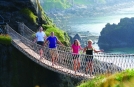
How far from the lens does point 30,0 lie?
3095 centimetres

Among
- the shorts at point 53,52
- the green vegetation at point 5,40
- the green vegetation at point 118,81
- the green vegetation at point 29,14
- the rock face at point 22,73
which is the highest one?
the green vegetation at point 29,14

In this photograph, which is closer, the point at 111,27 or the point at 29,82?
the point at 29,82

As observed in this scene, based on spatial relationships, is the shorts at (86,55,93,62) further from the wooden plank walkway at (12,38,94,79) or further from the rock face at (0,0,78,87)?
the rock face at (0,0,78,87)

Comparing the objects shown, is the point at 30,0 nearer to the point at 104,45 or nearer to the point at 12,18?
the point at 12,18

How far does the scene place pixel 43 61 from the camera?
2145 centimetres

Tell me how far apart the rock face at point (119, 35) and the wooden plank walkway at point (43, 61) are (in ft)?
389

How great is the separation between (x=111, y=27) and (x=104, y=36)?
265 inches

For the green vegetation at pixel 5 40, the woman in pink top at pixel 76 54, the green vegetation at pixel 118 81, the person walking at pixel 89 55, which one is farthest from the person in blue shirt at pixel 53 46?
the green vegetation at pixel 118 81

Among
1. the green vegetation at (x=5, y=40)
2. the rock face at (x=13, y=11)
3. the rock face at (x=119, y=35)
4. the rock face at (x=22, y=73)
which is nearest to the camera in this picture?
the rock face at (x=22, y=73)

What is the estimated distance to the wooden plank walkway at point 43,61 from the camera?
18.9 meters

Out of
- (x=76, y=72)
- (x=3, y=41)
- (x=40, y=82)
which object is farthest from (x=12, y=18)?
(x=76, y=72)

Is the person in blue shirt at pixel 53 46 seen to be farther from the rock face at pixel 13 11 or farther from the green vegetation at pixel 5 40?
the rock face at pixel 13 11

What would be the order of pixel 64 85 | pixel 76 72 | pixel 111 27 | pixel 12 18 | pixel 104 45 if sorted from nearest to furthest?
pixel 76 72 → pixel 64 85 → pixel 12 18 → pixel 104 45 → pixel 111 27

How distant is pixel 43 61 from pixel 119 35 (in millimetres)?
127729
